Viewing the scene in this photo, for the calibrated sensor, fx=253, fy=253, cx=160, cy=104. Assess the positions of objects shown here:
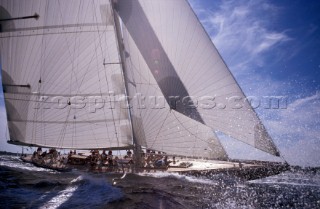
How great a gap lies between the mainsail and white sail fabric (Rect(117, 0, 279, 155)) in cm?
5

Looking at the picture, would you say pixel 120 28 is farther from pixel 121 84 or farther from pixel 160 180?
pixel 160 180

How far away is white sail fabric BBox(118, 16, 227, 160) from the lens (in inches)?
577

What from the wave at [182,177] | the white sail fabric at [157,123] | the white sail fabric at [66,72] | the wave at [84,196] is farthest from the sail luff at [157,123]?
the wave at [84,196]

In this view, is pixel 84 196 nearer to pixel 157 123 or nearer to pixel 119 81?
pixel 157 123

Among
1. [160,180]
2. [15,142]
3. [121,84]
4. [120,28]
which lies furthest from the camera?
[15,142]

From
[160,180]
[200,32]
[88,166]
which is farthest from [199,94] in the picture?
[88,166]

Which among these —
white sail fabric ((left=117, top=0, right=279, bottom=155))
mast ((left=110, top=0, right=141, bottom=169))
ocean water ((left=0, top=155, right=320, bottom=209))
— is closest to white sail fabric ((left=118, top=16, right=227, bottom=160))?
mast ((left=110, top=0, right=141, bottom=169))

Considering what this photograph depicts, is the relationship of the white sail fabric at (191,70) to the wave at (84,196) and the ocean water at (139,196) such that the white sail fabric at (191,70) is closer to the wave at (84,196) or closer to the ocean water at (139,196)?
the ocean water at (139,196)

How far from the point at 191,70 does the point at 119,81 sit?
20.1ft

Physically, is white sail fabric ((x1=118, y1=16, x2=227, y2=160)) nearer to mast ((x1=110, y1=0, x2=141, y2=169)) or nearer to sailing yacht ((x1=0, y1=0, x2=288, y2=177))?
sailing yacht ((x1=0, y1=0, x2=288, y2=177))

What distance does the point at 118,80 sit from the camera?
17547 mm

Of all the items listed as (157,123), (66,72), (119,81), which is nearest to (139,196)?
(157,123)

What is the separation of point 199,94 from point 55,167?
10.7 metres

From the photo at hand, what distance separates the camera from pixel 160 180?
517 inches
